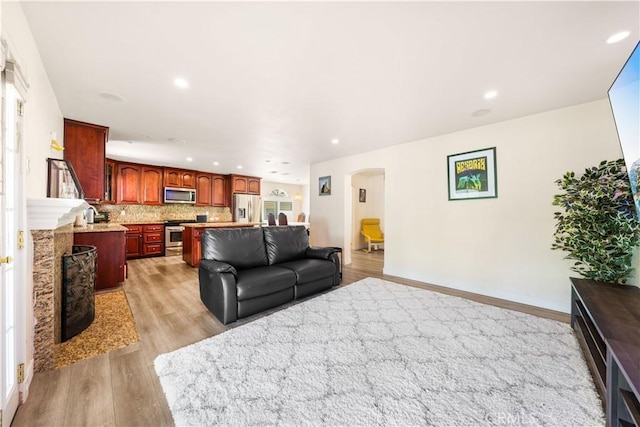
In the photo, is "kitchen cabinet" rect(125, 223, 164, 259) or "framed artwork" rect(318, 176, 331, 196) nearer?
"framed artwork" rect(318, 176, 331, 196)

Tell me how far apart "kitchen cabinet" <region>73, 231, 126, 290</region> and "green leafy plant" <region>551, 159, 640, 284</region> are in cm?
573

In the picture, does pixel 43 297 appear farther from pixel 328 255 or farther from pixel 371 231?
pixel 371 231

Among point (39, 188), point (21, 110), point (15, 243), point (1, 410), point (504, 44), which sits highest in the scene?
point (504, 44)

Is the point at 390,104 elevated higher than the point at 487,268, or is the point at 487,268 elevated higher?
the point at 390,104

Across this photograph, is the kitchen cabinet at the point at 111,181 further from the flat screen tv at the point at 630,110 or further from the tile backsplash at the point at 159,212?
the flat screen tv at the point at 630,110

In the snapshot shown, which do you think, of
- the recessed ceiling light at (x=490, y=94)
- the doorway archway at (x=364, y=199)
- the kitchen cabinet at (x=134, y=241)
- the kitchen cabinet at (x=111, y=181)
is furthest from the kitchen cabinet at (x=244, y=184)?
the recessed ceiling light at (x=490, y=94)

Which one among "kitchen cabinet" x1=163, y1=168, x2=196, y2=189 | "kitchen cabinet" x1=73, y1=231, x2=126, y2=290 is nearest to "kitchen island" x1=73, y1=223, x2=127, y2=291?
"kitchen cabinet" x1=73, y1=231, x2=126, y2=290

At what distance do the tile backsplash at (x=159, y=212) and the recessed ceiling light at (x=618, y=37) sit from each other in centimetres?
811

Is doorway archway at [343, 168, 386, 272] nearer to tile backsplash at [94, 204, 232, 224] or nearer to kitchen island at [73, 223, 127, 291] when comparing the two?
tile backsplash at [94, 204, 232, 224]

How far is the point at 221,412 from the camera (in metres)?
1.35

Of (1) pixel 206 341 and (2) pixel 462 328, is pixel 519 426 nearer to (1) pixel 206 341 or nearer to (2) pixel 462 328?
(2) pixel 462 328

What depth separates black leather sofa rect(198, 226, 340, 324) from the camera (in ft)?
8.10

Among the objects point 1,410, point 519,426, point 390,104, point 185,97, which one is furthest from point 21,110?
point 519,426

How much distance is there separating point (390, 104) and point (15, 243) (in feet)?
10.9
